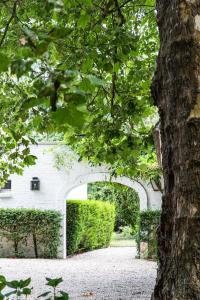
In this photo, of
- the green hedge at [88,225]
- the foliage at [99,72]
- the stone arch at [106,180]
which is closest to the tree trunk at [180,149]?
the foliage at [99,72]

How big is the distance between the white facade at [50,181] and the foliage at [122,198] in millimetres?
3369

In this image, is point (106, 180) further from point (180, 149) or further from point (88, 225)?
point (180, 149)

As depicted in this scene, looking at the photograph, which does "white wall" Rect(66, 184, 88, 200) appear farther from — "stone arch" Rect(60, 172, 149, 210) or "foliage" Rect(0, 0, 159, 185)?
"foliage" Rect(0, 0, 159, 185)

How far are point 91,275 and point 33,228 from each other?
392 centimetres

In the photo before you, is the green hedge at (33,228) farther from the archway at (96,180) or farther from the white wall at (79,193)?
the white wall at (79,193)

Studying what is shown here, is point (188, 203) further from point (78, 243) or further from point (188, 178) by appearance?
point (78, 243)

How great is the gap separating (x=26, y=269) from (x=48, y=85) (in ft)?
33.6

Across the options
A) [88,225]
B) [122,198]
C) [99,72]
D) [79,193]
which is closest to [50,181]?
[88,225]

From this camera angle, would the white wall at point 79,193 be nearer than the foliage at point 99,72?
Answer: No

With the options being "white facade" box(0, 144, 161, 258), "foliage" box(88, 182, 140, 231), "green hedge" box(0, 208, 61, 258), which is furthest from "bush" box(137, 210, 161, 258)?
"foliage" box(88, 182, 140, 231)

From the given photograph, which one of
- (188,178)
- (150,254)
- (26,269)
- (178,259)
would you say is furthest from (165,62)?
(150,254)

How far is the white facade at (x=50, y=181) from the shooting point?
14.1 meters

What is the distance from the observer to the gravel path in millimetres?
7516

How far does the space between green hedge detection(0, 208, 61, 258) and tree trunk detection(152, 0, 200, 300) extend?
11883mm
